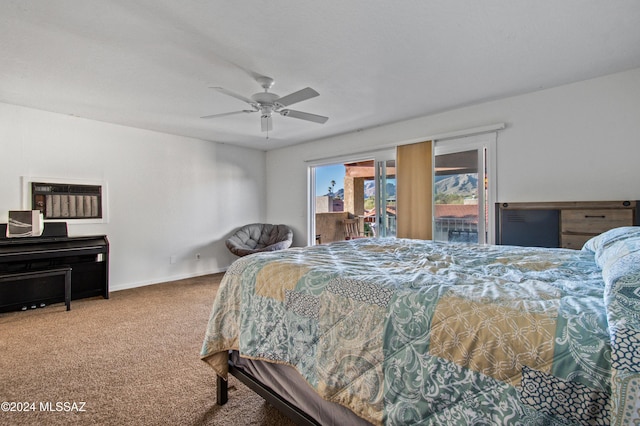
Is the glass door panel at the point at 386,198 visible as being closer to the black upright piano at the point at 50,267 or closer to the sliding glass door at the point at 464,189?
the sliding glass door at the point at 464,189

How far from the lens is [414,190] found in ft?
13.5

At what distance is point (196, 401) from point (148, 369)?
61cm

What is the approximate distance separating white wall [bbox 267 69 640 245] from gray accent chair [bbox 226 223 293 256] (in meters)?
2.98

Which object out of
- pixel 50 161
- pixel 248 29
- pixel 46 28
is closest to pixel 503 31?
pixel 248 29

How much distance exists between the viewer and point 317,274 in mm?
1376

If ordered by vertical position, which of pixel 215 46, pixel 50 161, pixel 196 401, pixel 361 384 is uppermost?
pixel 215 46

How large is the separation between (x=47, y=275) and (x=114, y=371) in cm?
208

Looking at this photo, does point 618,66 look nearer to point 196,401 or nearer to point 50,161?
point 196,401

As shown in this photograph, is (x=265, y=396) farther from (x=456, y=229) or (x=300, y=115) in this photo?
(x=456, y=229)

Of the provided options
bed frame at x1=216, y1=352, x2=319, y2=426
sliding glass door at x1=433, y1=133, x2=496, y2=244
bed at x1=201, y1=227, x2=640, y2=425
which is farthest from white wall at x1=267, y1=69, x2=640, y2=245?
bed frame at x1=216, y1=352, x2=319, y2=426

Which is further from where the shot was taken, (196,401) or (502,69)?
(502,69)

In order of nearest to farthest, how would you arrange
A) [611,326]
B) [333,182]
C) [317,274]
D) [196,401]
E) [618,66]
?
1. [611,326]
2. [317,274]
3. [196,401]
4. [618,66]
5. [333,182]

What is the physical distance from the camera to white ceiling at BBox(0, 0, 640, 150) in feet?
6.12

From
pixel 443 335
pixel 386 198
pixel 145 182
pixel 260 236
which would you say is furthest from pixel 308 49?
pixel 260 236
